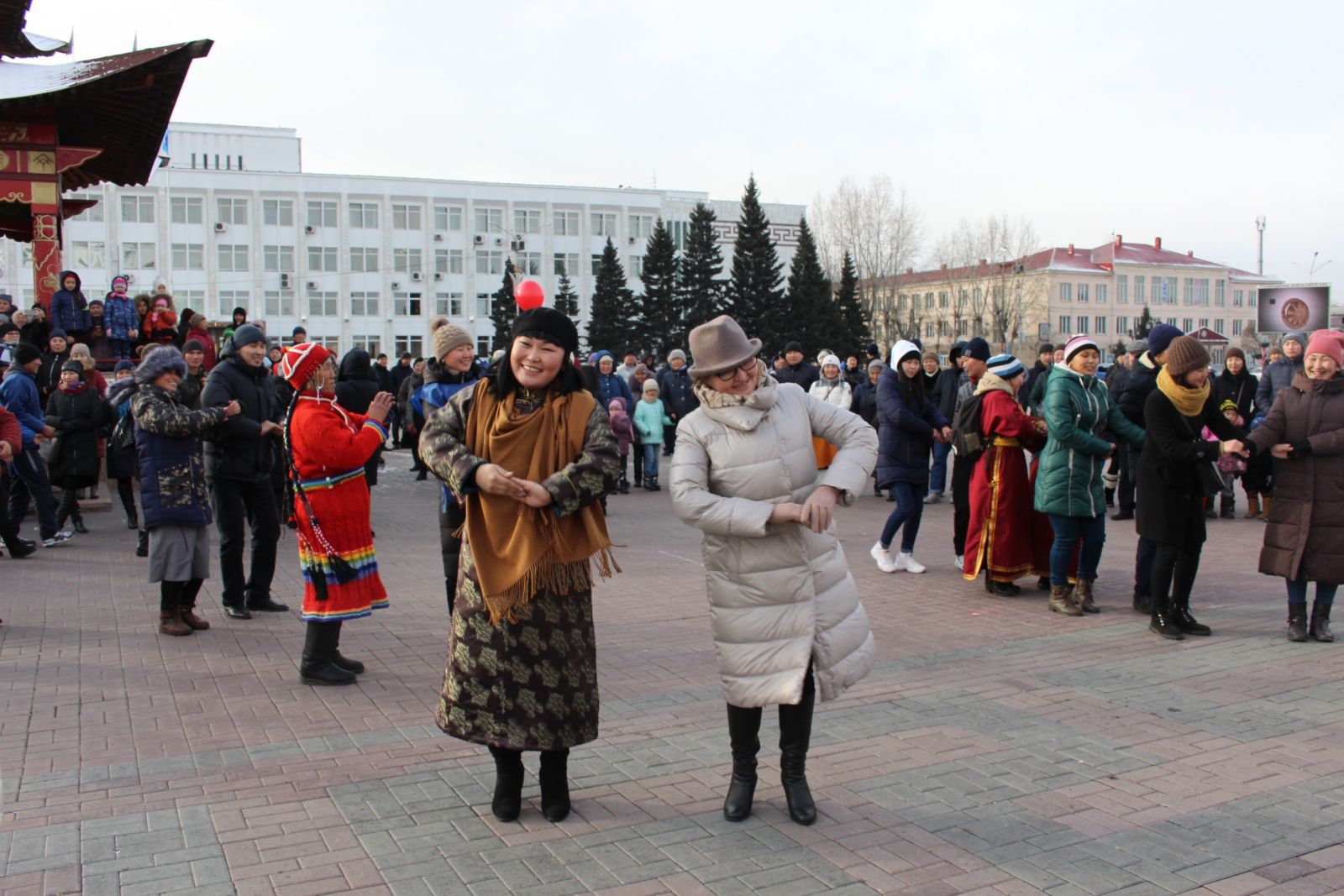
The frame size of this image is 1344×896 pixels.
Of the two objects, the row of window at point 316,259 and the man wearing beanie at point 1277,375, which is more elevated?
the row of window at point 316,259

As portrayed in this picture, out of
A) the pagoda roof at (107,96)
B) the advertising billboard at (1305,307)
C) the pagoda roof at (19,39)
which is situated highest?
the pagoda roof at (19,39)

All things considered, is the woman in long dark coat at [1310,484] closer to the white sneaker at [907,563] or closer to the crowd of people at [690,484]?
the crowd of people at [690,484]

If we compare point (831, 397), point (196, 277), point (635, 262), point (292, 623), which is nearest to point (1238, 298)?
point (635, 262)

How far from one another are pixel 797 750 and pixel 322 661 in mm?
3096

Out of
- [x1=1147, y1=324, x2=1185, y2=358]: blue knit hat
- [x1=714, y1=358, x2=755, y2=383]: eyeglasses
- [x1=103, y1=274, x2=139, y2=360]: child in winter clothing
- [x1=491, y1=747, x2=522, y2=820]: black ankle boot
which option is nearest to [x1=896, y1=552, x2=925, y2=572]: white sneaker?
[x1=1147, y1=324, x2=1185, y2=358]: blue knit hat

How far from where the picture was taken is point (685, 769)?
484cm

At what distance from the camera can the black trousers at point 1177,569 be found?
7.19 meters

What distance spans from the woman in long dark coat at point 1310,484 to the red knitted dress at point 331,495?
5495mm

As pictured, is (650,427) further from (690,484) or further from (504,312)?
(504,312)

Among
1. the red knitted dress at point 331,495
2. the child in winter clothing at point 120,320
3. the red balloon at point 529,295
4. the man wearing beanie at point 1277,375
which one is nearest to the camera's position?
the red balloon at point 529,295

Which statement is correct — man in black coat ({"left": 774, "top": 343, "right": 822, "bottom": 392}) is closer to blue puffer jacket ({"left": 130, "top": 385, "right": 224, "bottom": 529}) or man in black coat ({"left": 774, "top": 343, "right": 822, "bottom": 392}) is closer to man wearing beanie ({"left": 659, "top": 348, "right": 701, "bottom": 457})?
man wearing beanie ({"left": 659, "top": 348, "right": 701, "bottom": 457})

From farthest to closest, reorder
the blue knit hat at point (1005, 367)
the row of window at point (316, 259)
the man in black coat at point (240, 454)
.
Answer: the row of window at point (316, 259), the blue knit hat at point (1005, 367), the man in black coat at point (240, 454)

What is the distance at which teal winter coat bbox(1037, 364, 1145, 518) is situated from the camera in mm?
7844

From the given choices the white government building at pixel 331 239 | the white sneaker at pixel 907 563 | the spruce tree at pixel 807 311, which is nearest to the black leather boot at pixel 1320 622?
the white sneaker at pixel 907 563
